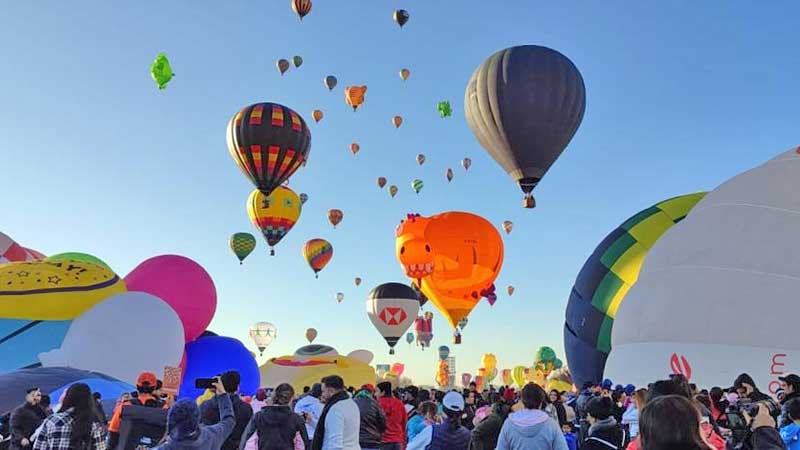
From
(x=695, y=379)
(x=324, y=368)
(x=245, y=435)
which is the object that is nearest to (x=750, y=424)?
(x=245, y=435)

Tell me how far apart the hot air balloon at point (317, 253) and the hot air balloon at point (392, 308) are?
11.1 feet

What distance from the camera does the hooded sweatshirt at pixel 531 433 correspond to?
4.34 metres

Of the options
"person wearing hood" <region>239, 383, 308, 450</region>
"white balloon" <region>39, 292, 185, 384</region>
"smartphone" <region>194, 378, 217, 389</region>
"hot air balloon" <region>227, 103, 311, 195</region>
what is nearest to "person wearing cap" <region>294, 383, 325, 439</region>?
"person wearing hood" <region>239, 383, 308, 450</region>

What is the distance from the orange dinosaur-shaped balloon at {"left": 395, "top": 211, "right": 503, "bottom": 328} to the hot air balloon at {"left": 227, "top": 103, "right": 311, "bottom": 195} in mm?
5636

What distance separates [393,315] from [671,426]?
2745cm

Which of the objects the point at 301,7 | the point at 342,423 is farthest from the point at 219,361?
the point at 301,7

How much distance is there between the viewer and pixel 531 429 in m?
4.36

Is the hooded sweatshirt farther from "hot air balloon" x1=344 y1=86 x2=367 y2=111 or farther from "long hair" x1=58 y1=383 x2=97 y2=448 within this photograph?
"hot air balloon" x1=344 y1=86 x2=367 y2=111

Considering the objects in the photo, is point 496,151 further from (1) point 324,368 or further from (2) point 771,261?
(1) point 324,368

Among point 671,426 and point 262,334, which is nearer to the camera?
point 671,426

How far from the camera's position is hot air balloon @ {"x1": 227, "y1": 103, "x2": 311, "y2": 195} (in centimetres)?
2098

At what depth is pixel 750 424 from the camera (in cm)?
424

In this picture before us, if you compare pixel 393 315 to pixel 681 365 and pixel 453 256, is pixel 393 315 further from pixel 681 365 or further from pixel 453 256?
pixel 681 365

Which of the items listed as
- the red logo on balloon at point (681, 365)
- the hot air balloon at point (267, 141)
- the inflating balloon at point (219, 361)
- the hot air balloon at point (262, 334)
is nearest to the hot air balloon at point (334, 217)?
the hot air balloon at point (262, 334)
